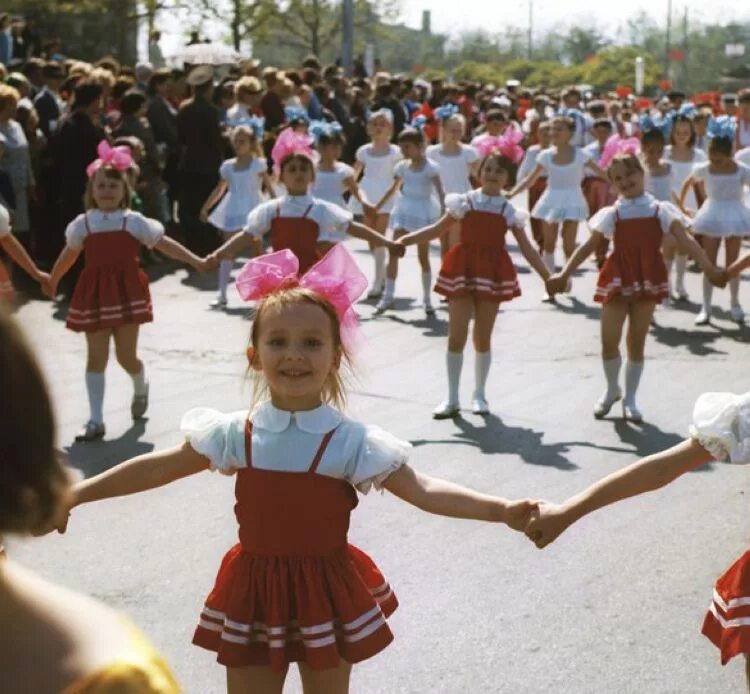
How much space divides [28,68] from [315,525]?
1267 centimetres

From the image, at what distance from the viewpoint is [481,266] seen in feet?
31.1

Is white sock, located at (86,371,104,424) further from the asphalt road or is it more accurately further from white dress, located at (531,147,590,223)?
white dress, located at (531,147,590,223)

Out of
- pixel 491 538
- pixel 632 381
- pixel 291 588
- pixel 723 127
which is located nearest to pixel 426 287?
pixel 723 127

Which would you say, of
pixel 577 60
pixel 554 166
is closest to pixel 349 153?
pixel 554 166

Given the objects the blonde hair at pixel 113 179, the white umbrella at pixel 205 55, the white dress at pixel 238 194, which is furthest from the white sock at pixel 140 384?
the white umbrella at pixel 205 55

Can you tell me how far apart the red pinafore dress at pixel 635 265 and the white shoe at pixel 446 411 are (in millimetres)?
1144

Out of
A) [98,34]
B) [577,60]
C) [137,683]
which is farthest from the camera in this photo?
[577,60]

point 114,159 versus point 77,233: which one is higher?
point 114,159

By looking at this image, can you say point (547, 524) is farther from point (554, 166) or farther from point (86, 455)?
point (554, 166)

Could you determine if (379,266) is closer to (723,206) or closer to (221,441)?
(723,206)

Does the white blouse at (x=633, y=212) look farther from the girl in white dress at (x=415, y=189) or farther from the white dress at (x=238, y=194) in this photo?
the white dress at (x=238, y=194)

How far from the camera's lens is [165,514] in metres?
7.17

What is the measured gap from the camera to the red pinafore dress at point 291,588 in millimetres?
3938

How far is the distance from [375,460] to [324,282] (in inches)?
23.6
